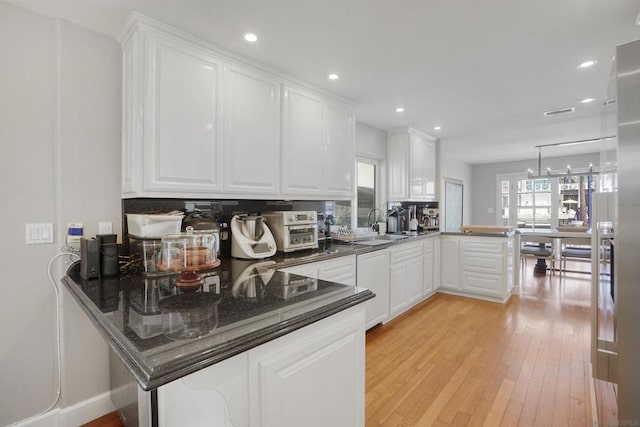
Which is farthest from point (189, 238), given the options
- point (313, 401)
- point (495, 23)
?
point (495, 23)

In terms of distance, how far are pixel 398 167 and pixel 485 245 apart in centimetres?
158

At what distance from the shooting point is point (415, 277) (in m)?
3.87

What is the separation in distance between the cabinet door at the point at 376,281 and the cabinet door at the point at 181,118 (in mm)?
1572

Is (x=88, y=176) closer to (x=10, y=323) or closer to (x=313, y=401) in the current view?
(x=10, y=323)

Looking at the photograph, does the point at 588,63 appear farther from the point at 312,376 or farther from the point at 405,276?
the point at 312,376

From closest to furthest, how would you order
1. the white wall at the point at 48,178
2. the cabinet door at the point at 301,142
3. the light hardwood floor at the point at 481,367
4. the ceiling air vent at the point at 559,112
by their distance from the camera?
the white wall at the point at 48,178, the light hardwood floor at the point at 481,367, the cabinet door at the point at 301,142, the ceiling air vent at the point at 559,112

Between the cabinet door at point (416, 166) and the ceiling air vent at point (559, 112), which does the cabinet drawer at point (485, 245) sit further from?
the ceiling air vent at point (559, 112)

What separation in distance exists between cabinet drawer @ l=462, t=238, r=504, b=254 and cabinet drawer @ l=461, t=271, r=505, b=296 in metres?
0.32

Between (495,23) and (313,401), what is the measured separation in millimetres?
2326

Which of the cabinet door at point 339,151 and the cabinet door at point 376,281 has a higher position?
the cabinet door at point 339,151

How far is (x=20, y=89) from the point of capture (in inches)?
67.6

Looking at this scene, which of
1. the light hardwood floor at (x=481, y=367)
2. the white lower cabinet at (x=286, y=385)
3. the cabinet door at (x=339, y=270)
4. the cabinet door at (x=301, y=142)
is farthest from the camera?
the cabinet door at (x=301, y=142)

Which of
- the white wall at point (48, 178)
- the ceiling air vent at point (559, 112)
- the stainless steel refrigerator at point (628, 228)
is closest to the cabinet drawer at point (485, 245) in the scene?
the ceiling air vent at point (559, 112)

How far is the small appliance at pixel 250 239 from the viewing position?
7.43ft
